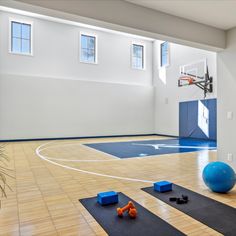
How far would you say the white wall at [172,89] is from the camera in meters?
9.55

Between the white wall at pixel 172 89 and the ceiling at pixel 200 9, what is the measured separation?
579 cm

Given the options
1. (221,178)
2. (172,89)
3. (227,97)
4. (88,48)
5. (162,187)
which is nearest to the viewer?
(221,178)

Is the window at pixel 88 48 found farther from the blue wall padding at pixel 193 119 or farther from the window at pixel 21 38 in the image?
the blue wall padding at pixel 193 119

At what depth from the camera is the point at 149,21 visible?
3199 mm

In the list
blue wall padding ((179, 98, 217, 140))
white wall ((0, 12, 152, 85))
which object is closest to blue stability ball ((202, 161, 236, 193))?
blue wall padding ((179, 98, 217, 140))

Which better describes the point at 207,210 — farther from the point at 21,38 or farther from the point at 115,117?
the point at 21,38

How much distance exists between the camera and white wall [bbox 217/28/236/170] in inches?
152

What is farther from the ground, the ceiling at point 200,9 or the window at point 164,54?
the window at point 164,54

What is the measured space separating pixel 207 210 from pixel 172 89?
909 centimetres

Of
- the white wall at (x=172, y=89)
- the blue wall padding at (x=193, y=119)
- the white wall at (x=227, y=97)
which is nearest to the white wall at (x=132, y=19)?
the white wall at (x=227, y=97)

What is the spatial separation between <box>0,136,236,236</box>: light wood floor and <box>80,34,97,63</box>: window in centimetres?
662

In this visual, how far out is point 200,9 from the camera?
3135 mm

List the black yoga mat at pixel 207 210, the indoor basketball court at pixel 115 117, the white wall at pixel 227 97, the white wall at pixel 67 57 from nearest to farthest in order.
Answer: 1. the black yoga mat at pixel 207 210
2. the indoor basketball court at pixel 115 117
3. the white wall at pixel 227 97
4. the white wall at pixel 67 57

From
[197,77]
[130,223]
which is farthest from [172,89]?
[130,223]
